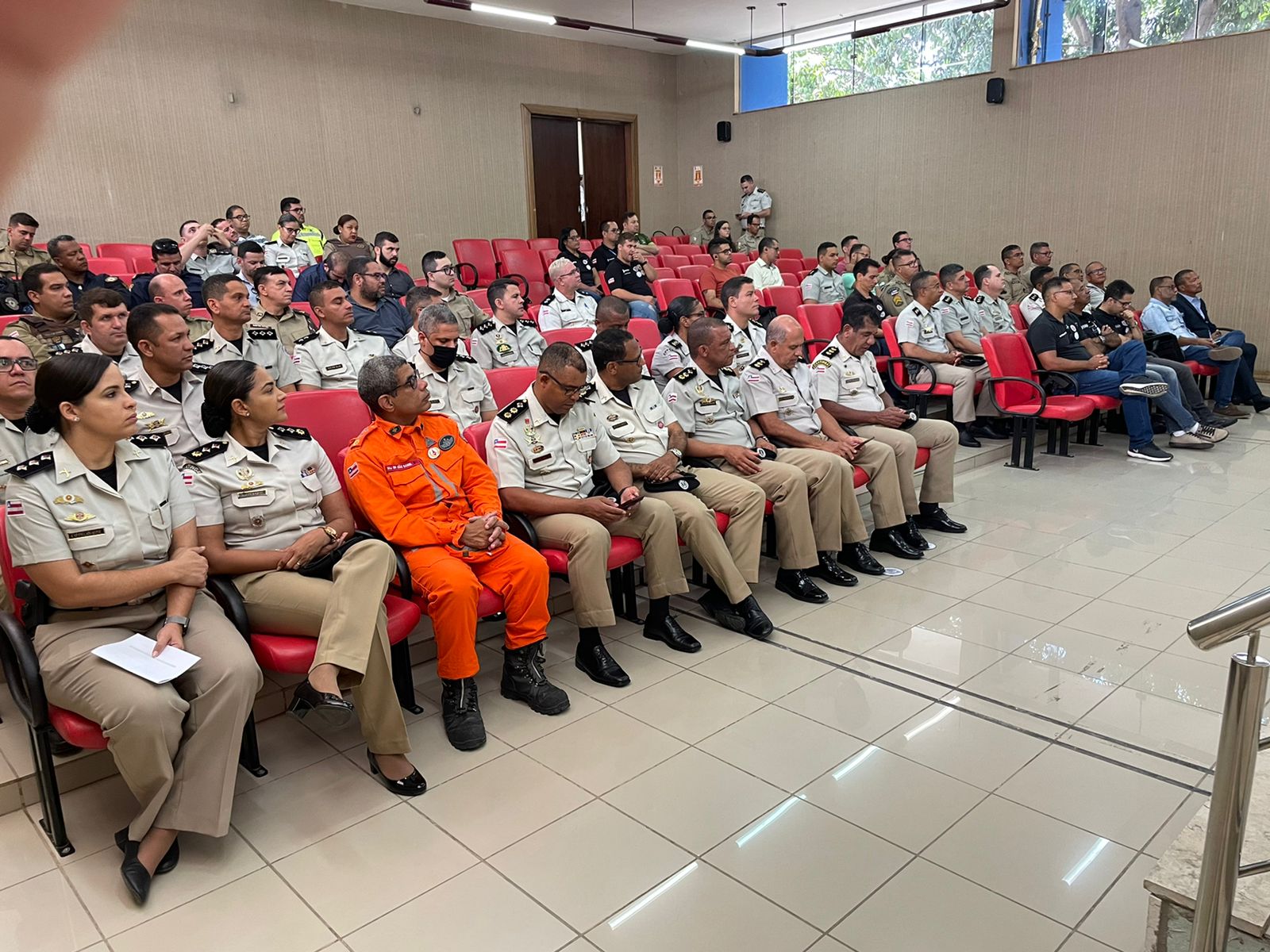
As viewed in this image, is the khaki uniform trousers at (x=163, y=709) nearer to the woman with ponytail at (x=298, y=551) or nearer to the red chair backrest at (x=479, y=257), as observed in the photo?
the woman with ponytail at (x=298, y=551)

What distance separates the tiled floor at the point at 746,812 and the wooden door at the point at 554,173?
28.4 ft

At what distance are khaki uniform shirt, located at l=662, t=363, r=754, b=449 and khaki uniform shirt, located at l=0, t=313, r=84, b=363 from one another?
2.61 meters

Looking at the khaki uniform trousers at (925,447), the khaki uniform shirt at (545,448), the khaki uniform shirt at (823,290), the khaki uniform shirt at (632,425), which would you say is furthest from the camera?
the khaki uniform shirt at (823,290)

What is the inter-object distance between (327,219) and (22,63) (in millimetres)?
9602

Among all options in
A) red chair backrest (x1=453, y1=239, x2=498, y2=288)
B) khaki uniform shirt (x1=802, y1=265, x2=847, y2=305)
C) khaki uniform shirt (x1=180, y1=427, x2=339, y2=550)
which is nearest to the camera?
khaki uniform shirt (x1=180, y1=427, x2=339, y2=550)

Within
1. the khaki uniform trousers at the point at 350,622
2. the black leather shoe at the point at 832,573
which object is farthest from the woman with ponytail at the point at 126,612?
the black leather shoe at the point at 832,573

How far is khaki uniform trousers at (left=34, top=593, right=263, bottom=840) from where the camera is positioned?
2064 millimetres

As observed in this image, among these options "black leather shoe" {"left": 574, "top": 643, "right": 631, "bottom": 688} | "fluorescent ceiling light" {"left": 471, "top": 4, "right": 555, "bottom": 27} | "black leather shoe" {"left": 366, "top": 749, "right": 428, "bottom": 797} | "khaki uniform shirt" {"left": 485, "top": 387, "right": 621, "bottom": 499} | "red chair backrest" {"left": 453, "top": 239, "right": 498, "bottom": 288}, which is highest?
"fluorescent ceiling light" {"left": 471, "top": 4, "right": 555, "bottom": 27}

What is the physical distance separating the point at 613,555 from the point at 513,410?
0.62 metres

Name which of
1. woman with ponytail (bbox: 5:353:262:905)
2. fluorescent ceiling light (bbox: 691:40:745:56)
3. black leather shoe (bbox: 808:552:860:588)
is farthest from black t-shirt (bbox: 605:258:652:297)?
woman with ponytail (bbox: 5:353:262:905)

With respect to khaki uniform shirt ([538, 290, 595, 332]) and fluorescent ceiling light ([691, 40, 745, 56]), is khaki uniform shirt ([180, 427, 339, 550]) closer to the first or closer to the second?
khaki uniform shirt ([538, 290, 595, 332])

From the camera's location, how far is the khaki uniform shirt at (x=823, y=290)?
8344 millimetres

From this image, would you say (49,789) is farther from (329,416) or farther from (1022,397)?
(1022,397)

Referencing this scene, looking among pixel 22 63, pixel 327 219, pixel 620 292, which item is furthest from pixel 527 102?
pixel 22 63
